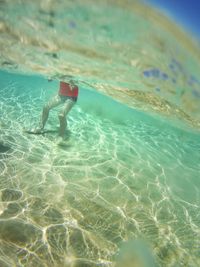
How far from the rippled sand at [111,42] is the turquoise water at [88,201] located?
403cm

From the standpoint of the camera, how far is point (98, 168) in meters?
10.0

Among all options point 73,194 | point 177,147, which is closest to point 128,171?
point 73,194

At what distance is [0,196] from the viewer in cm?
668

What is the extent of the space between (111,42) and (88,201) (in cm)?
589

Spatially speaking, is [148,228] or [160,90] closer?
[148,228]

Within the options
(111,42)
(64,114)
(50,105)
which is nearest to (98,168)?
(64,114)

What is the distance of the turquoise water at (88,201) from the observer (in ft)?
18.4

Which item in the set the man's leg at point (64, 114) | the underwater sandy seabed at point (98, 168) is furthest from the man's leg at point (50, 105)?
the underwater sandy seabed at point (98, 168)

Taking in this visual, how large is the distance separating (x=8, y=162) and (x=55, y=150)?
2586mm

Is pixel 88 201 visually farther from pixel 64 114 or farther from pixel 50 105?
pixel 50 105

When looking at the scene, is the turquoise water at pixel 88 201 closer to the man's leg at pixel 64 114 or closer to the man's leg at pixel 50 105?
the man's leg at pixel 50 105

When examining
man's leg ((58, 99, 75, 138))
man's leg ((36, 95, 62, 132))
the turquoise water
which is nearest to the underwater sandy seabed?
the turquoise water

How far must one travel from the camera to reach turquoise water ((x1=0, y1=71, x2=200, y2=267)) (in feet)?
18.4

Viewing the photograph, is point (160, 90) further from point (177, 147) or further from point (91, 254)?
point (91, 254)
